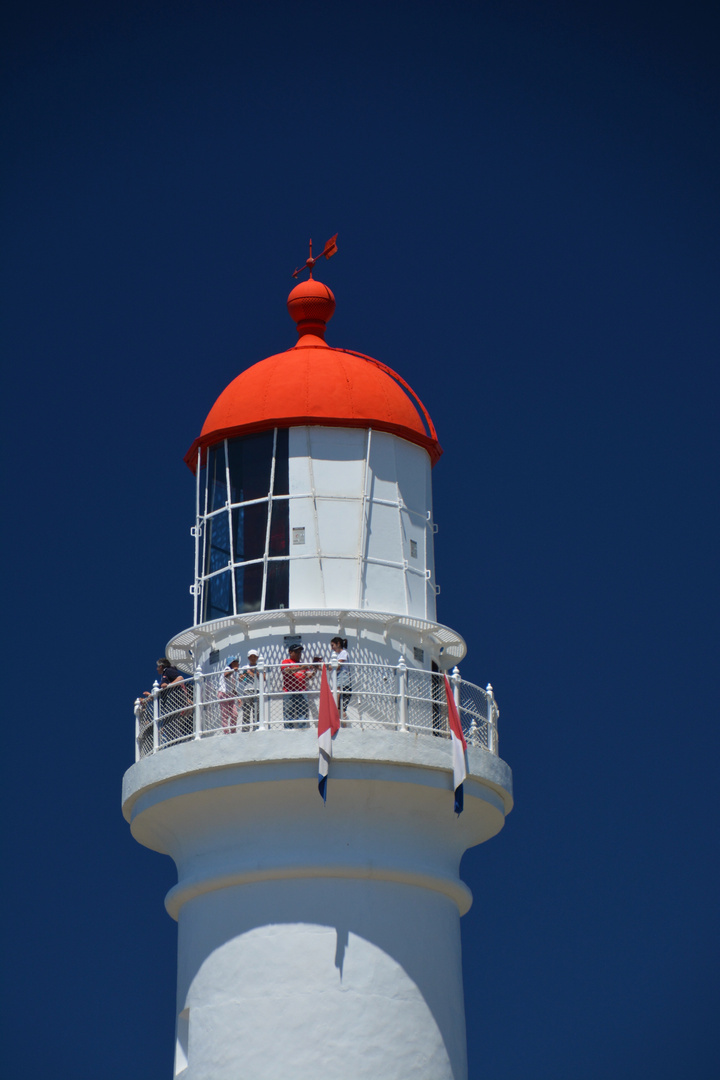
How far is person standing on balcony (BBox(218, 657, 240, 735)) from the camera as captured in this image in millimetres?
26159

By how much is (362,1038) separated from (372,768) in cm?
375

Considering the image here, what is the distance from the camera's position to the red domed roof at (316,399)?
93.6ft

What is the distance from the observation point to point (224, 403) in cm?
2928

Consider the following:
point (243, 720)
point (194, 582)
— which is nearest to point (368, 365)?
point (194, 582)

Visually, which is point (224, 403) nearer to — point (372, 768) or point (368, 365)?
point (368, 365)

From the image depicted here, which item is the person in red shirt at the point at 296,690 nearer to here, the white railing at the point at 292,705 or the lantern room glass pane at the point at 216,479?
the white railing at the point at 292,705

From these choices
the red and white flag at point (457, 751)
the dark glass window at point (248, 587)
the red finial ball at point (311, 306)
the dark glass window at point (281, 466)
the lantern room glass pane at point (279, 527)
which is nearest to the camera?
the red and white flag at point (457, 751)

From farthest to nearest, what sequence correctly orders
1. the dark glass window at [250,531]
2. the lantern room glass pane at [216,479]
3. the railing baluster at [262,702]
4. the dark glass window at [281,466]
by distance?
1. the lantern room glass pane at [216,479]
2. the dark glass window at [281,466]
3. the dark glass window at [250,531]
4. the railing baluster at [262,702]

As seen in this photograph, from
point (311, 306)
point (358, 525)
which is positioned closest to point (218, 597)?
point (358, 525)

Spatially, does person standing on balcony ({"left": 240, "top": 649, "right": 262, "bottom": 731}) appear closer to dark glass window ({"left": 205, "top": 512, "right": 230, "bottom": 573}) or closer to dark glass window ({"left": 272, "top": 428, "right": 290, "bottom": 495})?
dark glass window ({"left": 205, "top": 512, "right": 230, "bottom": 573})

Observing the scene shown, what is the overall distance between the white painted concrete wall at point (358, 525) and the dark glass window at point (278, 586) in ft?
0.32

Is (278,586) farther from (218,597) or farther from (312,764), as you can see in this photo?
(312,764)

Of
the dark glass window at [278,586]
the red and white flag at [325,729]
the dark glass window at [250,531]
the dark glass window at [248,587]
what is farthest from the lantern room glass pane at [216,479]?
the red and white flag at [325,729]

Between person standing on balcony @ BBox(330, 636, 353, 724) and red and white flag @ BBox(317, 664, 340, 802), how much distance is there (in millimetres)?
436
